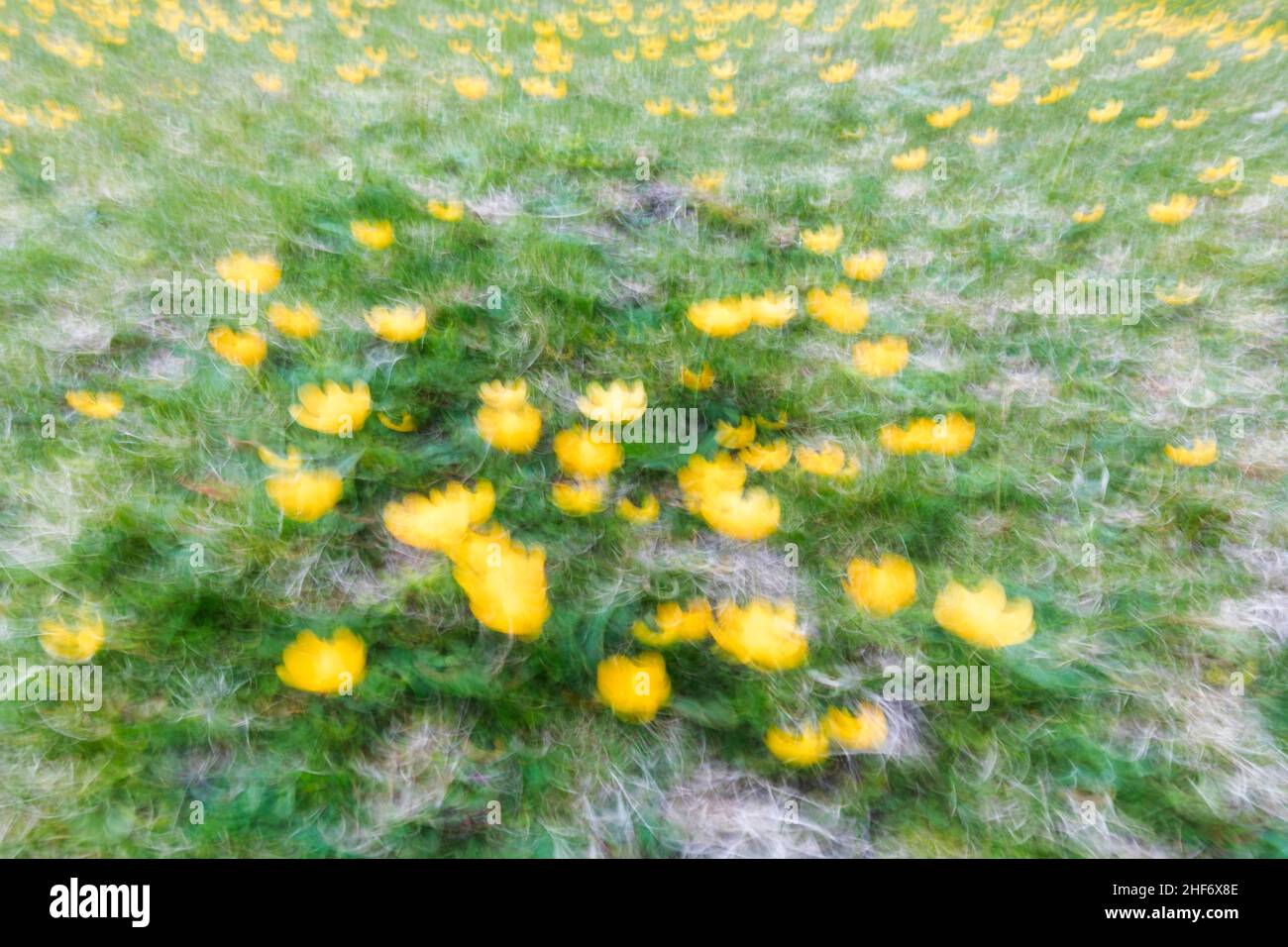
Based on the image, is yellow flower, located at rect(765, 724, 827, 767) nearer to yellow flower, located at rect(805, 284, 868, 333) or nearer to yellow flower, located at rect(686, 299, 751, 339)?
yellow flower, located at rect(686, 299, 751, 339)

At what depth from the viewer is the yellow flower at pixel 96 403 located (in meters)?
1.50

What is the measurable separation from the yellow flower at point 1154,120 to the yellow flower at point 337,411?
3.26 m

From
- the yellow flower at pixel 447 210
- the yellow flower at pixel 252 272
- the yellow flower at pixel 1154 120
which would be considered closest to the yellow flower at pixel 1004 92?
the yellow flower at pixel 1154 120

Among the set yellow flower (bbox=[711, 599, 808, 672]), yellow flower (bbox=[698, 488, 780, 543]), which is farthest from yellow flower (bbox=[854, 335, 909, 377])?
yellow flower (bbox=[711, 599, 808, 672])

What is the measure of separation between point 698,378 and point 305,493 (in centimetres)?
86

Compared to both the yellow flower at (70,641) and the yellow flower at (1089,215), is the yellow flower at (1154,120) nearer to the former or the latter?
the yellow flower at (1089,215)

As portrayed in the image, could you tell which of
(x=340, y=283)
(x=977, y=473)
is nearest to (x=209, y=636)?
(x=340, y=283)

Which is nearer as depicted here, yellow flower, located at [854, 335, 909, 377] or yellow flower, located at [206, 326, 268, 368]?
yellow flower, located at [206, 326, 268, 368]

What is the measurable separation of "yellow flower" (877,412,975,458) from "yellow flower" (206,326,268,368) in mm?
1374

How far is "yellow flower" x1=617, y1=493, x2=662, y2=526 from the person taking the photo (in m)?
1.40

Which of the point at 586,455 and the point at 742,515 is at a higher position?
the point at 586,455

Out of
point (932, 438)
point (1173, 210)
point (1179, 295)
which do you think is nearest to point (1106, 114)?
point (1173, 210)

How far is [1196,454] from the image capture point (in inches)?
61.8

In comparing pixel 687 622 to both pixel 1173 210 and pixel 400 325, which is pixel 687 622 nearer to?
pixel 400 325
